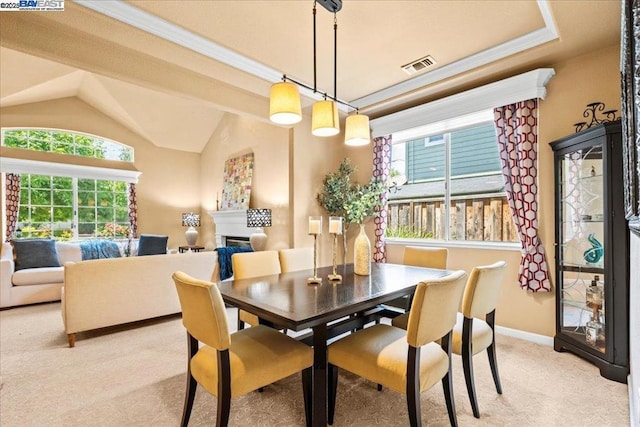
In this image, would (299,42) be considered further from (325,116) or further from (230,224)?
(230,224)

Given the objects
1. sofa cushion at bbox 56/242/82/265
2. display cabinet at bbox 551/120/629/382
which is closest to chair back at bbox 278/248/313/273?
display cabinet at bbox 551/120/629/382

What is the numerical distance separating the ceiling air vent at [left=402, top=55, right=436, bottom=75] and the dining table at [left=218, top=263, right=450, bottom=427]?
1989 mm

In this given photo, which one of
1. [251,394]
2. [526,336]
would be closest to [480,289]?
[251,394]

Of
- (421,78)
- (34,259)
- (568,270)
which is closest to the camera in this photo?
(568,270)

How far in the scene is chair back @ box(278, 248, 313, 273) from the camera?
288 centimetres

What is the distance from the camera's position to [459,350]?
6.32 feet

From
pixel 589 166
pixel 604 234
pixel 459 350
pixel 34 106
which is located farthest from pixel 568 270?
pixel 34 106

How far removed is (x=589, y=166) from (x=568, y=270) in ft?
2.92

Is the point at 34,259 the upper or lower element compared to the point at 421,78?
lower

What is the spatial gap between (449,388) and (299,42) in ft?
9.17

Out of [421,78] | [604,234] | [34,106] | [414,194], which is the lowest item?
[604,234]

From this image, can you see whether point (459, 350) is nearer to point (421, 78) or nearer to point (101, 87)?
point (421, 78)

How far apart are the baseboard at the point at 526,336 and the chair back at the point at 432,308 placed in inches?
78.6

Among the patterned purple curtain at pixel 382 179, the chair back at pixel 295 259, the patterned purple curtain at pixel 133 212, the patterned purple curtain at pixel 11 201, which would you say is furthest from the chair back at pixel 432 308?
the patterned purple curtain at pixel 11 201
